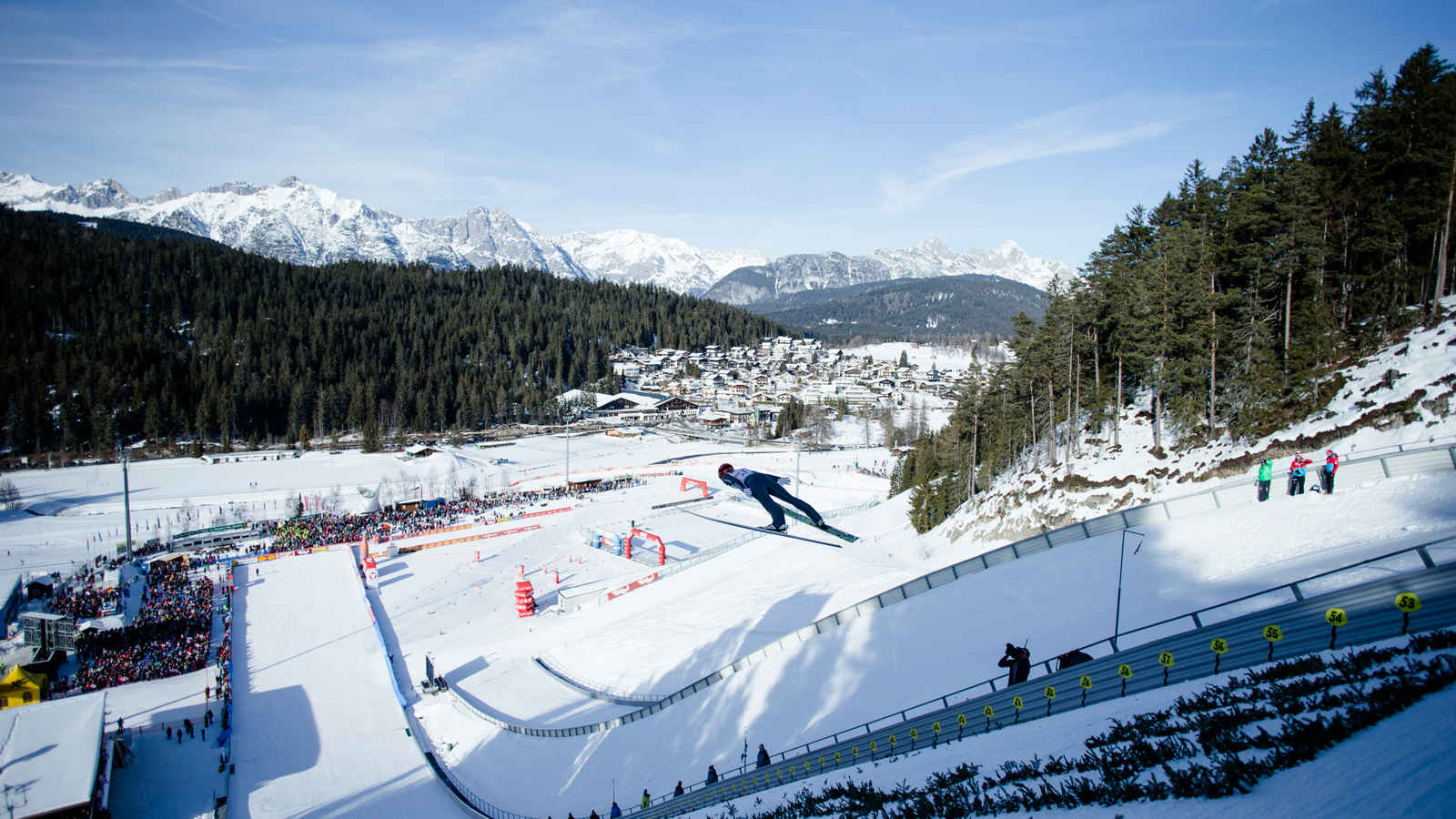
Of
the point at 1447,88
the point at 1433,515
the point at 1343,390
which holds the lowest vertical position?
the point at 1433,515

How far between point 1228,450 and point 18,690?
37273 millimetres

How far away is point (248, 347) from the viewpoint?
97500 millimetres

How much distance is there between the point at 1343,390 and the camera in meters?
19.6

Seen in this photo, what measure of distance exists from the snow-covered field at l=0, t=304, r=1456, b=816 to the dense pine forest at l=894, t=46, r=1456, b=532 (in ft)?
7.94

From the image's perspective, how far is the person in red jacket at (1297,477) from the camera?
14.2 m

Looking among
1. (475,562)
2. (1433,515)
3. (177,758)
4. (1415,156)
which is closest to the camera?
(1433,515)

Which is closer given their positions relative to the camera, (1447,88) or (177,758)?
(177,758)

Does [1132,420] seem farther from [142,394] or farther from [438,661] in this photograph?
[142,394]

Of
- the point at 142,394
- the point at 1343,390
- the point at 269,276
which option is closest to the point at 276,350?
the point at 142,394

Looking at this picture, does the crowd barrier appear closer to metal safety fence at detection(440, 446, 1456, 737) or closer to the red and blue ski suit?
metal safety fence at detection(440, 446, 1456, 737)

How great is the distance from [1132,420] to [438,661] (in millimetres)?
30191

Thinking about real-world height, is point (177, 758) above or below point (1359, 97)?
below

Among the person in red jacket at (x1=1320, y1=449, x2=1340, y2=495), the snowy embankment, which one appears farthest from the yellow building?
the person in red jacket at (x1=1320, y1=449, x2=1340, y2=495)

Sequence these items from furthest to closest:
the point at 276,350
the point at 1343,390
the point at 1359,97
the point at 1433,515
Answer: the point at 276,350
the point at 1359,97
the point at 1343,390
the point at 1433,515
